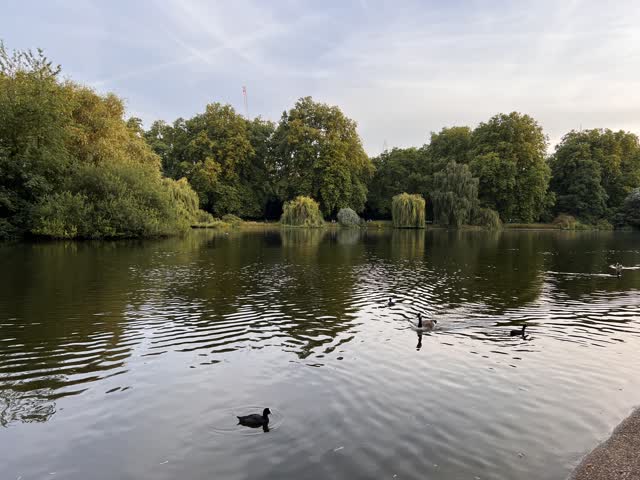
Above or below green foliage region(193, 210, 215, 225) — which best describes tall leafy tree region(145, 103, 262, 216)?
above

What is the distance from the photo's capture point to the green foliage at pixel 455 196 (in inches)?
3073

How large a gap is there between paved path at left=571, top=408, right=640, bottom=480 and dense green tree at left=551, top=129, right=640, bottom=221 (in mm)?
93409

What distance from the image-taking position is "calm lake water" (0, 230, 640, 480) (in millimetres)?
6719

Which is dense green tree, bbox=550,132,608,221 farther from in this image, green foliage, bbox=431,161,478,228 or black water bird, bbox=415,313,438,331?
black water bird, bbox=415,313,438,331

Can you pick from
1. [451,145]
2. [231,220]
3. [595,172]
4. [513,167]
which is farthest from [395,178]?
[231,220]

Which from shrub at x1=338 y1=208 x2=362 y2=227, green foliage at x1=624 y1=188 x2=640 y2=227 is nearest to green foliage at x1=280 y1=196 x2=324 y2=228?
shrub at x1=338 y1=208 x2=362 y2=227

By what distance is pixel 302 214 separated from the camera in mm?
78812

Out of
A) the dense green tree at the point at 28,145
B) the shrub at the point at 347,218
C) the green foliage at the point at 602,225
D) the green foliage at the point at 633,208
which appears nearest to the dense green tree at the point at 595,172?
the green foliage at the point at 602,225

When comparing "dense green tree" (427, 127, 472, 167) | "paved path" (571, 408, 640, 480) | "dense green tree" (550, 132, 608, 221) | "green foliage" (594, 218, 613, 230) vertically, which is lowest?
"paved path" (571, 408, 640, 480)

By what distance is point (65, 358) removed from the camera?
35.3ft

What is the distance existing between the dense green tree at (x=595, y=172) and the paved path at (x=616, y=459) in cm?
9341

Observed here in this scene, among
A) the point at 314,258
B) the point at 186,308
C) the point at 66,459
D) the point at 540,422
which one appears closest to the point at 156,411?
the point at 66,459

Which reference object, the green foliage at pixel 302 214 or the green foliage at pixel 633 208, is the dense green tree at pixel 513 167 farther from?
the green foliage at pixel 302 214

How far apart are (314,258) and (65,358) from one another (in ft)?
72.6
